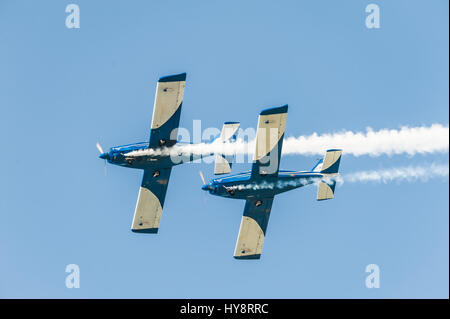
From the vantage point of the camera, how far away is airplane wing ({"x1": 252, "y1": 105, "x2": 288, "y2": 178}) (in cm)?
4997

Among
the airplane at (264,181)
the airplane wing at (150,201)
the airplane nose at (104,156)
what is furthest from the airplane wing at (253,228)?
the airplane nose at (104,156)

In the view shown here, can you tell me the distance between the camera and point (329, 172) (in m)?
53.2

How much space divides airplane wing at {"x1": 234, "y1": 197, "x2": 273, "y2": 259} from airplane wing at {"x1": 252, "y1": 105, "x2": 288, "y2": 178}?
2.87 m

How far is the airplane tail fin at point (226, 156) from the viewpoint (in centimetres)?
5478

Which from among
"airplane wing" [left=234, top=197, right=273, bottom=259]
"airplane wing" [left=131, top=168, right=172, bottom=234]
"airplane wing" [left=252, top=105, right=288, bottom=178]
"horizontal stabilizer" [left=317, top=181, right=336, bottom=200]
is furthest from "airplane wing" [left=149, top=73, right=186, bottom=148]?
"horizontal stabilizer" [left=317, top=181, right=336, bottom=200]

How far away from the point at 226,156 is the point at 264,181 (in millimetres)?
4115

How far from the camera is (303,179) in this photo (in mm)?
52375

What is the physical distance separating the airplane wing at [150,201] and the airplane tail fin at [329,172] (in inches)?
304

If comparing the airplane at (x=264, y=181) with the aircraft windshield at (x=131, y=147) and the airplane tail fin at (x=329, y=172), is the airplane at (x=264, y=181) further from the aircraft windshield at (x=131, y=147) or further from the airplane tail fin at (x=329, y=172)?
the aircraft windshield at (x=131, y=147)

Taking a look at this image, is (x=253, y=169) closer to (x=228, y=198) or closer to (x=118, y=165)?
(x=228, y=198)

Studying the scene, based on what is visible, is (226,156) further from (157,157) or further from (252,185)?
(157,157)

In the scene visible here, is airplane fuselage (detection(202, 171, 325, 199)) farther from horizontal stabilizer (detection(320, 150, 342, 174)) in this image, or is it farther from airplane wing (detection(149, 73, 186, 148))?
airplane wing (detection(149, 73, 186, 148))

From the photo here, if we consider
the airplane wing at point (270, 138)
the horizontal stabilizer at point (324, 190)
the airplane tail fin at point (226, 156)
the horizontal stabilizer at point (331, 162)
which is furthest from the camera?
the airplane tail fin at point (226, 156)

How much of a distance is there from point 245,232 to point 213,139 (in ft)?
17.1
